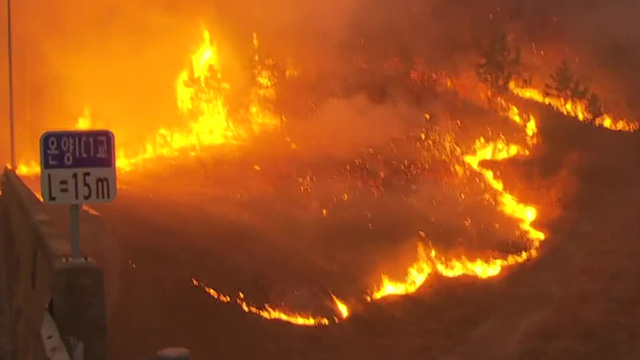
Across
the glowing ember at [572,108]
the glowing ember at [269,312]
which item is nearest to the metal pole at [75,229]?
the glowing ember at [269,312]

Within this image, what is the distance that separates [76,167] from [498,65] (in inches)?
491

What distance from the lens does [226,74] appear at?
727 inches

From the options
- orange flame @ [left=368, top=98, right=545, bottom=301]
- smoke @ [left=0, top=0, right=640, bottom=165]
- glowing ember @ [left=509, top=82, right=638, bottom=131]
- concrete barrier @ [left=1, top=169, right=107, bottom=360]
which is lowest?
concrete barrier @ [left=1, top=169, right=107, bottom=360]

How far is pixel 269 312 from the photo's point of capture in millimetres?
9836

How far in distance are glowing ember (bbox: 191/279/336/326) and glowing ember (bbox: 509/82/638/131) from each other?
735cm

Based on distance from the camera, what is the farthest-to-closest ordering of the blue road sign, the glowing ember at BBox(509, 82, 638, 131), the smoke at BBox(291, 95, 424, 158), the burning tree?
1. the burning tree
2. the smoke at BBox(291, 95, 424, 158)
3. the glowing ember at BBox(509, 82, 638, 131)
4. the blue road sign

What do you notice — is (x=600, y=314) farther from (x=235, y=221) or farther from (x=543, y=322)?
(x=235, y=221)

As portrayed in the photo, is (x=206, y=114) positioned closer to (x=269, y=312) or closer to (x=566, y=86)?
(x=566, y=86)

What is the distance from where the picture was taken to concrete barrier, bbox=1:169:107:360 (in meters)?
5.54

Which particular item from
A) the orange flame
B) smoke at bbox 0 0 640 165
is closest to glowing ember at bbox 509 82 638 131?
the orange flame

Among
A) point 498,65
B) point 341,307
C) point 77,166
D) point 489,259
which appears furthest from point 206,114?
point 77,166

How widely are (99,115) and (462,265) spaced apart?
11030 millimetres

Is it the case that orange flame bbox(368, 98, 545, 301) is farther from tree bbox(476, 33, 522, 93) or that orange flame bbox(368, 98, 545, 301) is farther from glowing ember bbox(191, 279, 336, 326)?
tree bbox(476, 33, 522, 93)

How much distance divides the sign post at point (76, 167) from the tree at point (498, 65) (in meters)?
11.5
